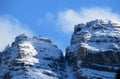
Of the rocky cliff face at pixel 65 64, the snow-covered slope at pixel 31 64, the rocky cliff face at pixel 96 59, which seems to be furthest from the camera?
the rocky cliff face at pixel 96 59

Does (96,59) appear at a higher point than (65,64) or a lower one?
higher

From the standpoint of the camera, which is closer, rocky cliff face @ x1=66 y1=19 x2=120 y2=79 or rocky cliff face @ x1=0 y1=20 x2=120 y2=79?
rocky cliff face @ x1=0 y1=20 x2=120 y2=79

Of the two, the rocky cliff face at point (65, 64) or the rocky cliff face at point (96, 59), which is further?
the rocky cliff face at point (96, 59)

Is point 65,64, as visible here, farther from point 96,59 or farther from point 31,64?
point 31,64

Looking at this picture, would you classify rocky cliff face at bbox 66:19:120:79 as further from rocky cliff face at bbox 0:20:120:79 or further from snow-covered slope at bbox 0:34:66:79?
snow-covered slope at bbox 0:34:66:79

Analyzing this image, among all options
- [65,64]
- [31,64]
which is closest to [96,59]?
[65,64]

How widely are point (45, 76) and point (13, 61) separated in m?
19.7

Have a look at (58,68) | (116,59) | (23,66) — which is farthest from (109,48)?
(23,66)

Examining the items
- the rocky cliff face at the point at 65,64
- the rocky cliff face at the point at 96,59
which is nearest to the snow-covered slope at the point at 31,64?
the rocky cliff face at the point at 65,64

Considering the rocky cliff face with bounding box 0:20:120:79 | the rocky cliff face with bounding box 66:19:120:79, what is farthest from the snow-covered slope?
the rocky cliff face with bounding box 66:19:120:79

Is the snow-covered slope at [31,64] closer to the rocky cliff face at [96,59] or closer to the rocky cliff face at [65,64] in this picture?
the rocky cliff face at [65,64]

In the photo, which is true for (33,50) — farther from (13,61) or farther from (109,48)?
(109,48)

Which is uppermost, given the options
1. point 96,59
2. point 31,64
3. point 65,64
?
point 96,59

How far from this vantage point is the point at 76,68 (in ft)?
616
